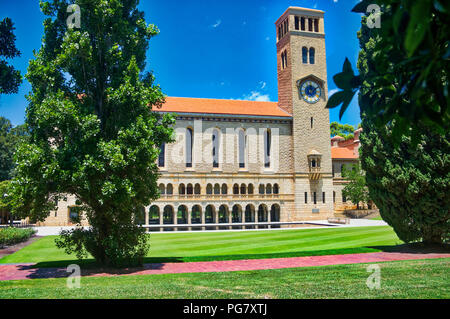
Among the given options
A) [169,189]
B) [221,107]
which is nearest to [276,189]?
[221,107]

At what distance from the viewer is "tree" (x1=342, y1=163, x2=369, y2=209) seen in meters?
55.8

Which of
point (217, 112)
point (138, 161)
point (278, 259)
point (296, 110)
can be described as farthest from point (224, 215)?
point (138, 161)

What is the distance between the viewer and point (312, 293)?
865 cm

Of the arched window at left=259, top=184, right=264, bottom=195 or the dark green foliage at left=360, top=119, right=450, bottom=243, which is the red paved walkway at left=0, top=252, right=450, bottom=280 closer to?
the dark green foliage at left=360, top=119, right=450, bottom=243

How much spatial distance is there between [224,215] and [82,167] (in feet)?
138

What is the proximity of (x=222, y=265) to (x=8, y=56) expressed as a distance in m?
13.8

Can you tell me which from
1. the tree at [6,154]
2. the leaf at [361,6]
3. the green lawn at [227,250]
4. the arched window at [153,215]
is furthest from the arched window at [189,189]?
the leaf at [361,6]

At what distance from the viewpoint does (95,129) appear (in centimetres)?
1329

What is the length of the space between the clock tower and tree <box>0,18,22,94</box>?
41.4m

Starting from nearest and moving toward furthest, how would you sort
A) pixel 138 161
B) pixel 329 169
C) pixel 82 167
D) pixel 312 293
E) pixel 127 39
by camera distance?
pixel 312 293, pixel 82 167, pixel 138 161, pixel 127 39, pixel 329 169

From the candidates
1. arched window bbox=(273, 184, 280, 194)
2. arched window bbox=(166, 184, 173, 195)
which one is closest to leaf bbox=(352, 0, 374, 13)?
arched window bbox=(166, 184, 173, 195)

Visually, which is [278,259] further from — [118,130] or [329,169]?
[329,169]

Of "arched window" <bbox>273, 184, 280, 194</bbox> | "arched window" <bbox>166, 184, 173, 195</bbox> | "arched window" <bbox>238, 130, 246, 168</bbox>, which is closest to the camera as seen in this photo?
"arched window" <bbox>166, 184, 173, 195</bbox>

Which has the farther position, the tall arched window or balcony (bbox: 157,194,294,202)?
the tall arched window
